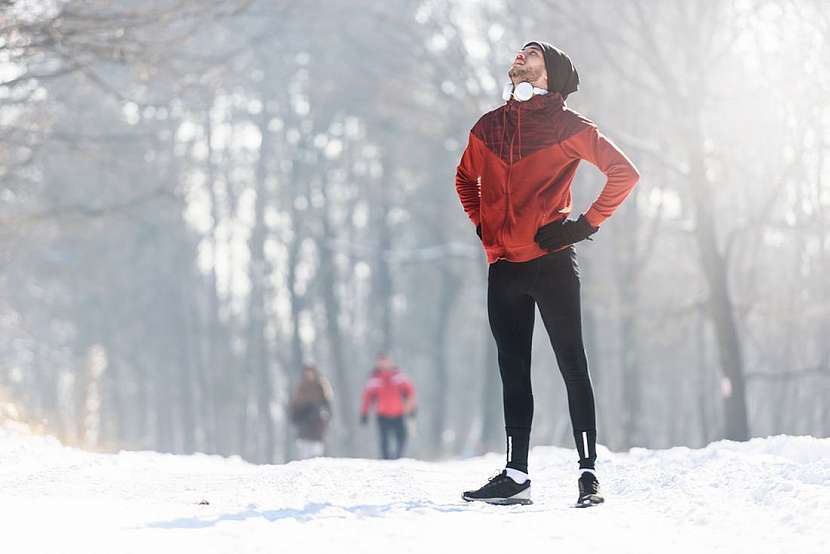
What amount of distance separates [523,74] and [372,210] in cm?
3713

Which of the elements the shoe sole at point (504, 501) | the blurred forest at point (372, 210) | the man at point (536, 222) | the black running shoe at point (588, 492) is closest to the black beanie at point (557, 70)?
the man at point (536, 222)

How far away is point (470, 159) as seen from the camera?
631 centimetres

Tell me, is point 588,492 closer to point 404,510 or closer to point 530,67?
point 404,510

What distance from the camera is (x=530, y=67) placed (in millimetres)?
6086

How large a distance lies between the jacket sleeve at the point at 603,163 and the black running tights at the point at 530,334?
0.26 metres

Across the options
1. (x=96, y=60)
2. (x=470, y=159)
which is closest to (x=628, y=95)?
(x=96, y=60)

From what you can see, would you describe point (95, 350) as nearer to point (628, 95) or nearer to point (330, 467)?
point (628, 95)

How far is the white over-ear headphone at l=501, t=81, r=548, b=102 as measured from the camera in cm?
602

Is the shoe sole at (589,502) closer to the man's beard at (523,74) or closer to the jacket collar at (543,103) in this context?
the jacket collar at (543,103)

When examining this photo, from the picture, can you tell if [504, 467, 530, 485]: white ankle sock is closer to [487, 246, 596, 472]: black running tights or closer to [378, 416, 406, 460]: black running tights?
[487, 246, 596, 472]: black running tights

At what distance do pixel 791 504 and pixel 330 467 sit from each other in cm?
304

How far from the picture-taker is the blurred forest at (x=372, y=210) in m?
17.7

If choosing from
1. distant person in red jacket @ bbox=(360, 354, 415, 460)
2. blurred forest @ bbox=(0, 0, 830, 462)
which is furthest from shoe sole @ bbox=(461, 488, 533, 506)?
distant person in red jacket @ bbox=(360, 354, 415, 460)

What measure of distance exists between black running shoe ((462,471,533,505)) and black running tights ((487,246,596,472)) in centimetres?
9
